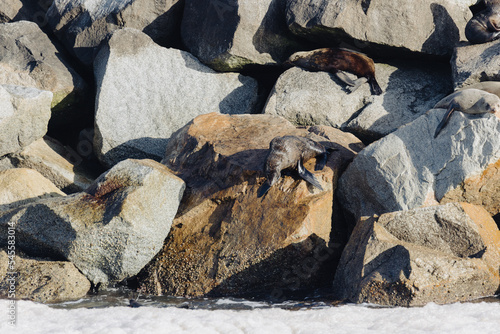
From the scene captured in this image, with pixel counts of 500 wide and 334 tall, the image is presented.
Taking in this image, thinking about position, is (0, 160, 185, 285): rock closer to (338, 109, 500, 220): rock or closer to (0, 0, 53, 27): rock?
(338, 109, 500, 220): rock

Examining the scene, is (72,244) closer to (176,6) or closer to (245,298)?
(245,298)

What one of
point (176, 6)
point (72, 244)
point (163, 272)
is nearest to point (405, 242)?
point (163, 272)

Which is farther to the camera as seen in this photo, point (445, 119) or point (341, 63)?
point (341, 63)

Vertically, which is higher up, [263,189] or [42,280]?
[42,280]

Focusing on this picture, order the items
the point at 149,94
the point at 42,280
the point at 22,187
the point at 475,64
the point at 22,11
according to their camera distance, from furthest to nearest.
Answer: the point at 22,11 < the point at 149,94 < the point at 475,64 < the point at 22,187 < the point at 42,280

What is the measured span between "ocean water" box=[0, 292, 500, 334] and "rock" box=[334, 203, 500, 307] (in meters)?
0.59

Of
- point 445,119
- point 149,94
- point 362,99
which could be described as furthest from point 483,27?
point 149,94

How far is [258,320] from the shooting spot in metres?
3.73

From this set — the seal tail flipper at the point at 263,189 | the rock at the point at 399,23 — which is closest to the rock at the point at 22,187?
the seal tail flipper at the point at 263,189

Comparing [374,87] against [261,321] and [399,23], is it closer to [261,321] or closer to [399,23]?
[399,23]

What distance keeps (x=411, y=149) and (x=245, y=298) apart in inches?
95.4

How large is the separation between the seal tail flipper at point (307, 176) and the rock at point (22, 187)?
3.15 m

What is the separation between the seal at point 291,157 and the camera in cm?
588

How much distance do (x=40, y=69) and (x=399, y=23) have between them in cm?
568
